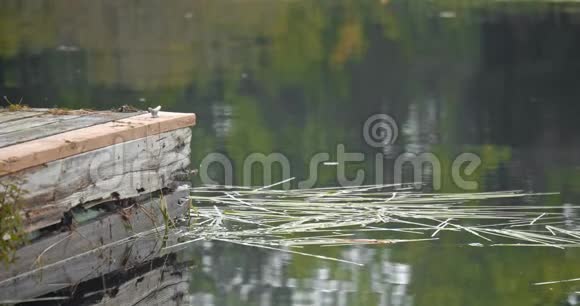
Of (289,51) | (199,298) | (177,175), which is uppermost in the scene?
(289,51)

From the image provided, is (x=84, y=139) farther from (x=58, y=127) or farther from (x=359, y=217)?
(x=359, y=217)

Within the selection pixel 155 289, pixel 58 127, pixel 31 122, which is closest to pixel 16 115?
pixel 31 122

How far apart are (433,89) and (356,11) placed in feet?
33.0

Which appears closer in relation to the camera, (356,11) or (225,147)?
(225,147)

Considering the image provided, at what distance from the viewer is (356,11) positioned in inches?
928

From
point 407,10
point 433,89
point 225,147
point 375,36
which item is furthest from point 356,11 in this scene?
point 225,147

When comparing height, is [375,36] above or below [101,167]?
above

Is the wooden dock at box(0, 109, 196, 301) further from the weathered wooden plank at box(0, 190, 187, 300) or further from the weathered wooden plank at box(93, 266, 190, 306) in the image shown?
the weathered wooden plank at box(93, 266, 190, 306)

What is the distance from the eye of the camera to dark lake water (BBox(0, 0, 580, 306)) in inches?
215

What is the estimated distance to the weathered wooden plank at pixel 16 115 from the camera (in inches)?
220

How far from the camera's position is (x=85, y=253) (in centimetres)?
517

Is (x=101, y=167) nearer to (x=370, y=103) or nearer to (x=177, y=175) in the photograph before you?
(x=177, y=175)

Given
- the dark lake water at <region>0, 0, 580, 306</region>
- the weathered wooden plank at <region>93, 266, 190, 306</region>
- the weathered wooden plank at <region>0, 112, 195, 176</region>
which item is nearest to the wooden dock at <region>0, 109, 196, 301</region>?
the weathered wooden plank at <region>0, 112, 195, 176</region>

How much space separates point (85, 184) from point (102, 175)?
132 millimetres
